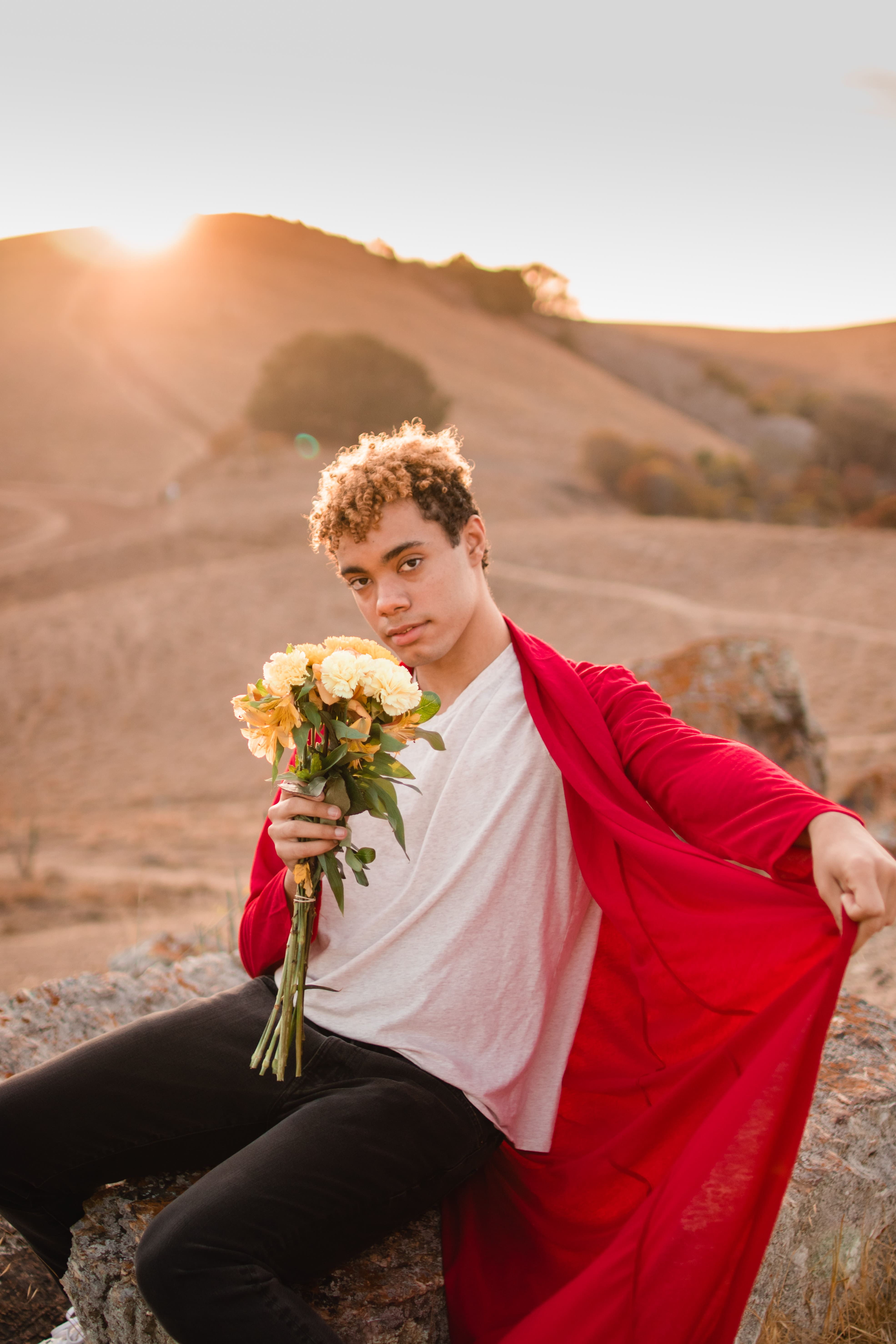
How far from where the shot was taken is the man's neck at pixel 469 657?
251cm

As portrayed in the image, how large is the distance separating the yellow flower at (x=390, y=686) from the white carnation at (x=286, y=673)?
15 cm

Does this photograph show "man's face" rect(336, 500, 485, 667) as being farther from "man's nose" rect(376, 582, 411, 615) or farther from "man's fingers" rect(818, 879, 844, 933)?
"man's fingers" rect(818, 879, 844, 933)

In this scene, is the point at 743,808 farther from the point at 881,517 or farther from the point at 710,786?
the point at 881,517

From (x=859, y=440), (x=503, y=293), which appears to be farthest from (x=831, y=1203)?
(x=503, y=293)

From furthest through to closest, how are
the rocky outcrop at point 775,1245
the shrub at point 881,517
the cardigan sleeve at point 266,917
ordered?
the shrub at point 881,517
the cardigan sleeve at point 266,917
the rocky outcrop at point 775,1245

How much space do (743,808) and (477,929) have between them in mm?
709

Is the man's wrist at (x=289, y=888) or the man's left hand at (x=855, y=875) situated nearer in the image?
the man's left hand at (x=855, y=875)

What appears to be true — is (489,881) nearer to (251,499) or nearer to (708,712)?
(708,712)

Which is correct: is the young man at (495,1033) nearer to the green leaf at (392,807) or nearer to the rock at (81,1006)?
the green leaf at (392,807)

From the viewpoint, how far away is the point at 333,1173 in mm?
1908

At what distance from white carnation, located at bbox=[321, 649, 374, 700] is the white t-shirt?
1.42ft

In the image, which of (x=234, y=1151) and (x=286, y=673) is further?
(x=234, y=1151)

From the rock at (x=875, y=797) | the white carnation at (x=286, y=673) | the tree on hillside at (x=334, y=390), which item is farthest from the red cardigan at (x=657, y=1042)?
the tree on hillside at (x=334, y=390)

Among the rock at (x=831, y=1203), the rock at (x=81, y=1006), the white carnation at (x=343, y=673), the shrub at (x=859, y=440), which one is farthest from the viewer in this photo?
the shrub at (x=859, y=440)
